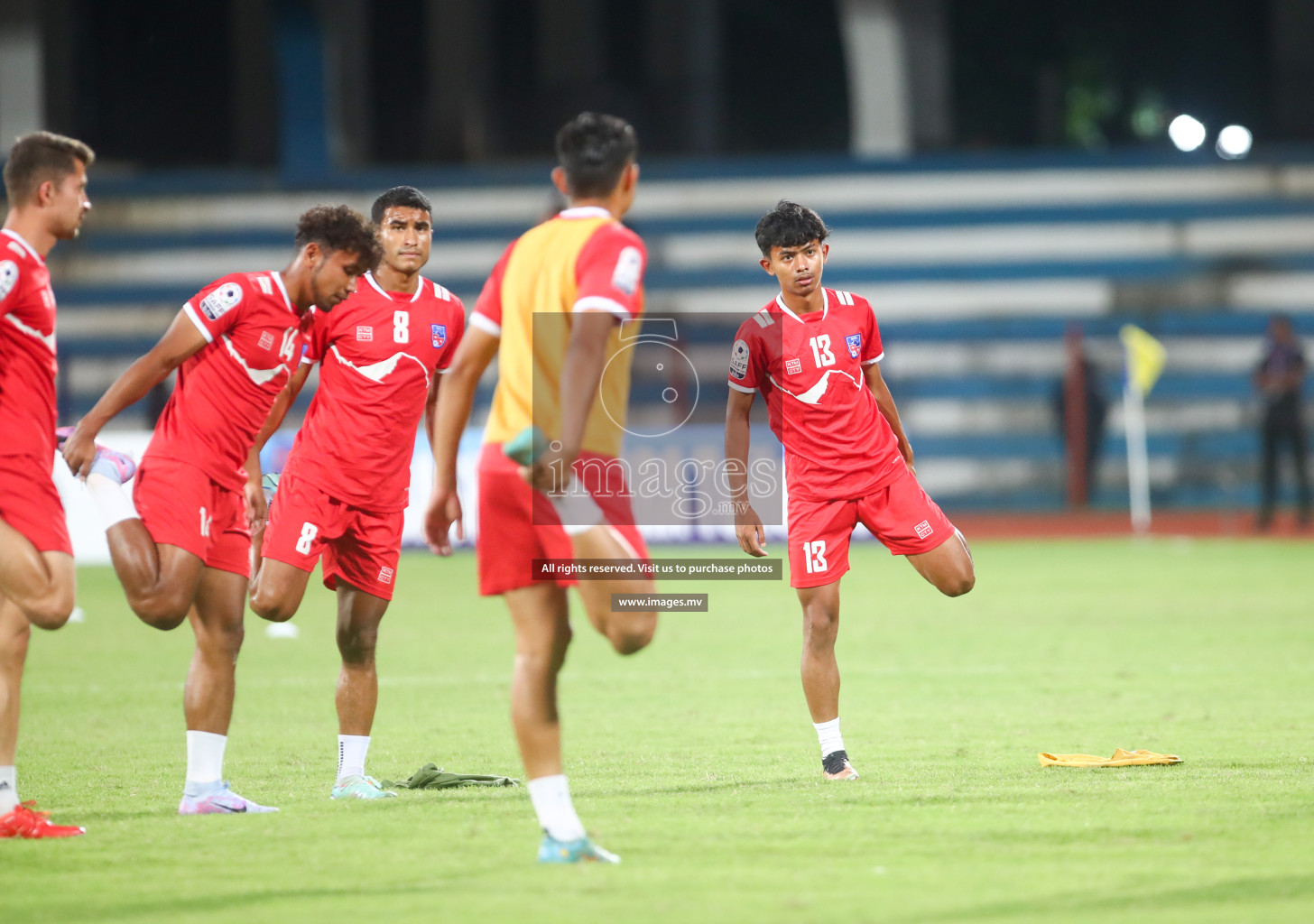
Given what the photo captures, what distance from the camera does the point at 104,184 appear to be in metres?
26.6

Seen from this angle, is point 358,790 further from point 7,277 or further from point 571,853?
Result: point 7,277

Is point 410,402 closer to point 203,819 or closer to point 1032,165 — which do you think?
point 203,819

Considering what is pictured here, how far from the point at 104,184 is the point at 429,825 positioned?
23.7 meters

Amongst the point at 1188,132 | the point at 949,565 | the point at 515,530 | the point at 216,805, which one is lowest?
the point at 216,805

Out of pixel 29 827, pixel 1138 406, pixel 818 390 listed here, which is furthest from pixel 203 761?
pixel 1138 406

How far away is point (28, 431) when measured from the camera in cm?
534

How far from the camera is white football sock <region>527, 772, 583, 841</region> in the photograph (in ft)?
15.3

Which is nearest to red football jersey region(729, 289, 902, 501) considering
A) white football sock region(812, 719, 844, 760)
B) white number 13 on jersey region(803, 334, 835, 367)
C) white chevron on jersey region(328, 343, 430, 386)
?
white number 13 on jersey region(803, 334, 835, 367)

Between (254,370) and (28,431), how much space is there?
870 millimetres

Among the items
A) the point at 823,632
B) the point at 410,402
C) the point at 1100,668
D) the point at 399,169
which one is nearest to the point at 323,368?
the point at 410,402

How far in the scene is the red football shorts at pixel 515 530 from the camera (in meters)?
4.71

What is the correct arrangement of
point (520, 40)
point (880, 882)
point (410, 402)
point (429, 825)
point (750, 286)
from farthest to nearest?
point (520, 40) < point (750, 286) < point (410, 402) < point (429, 825) < point (880, 882)

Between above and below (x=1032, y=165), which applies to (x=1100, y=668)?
below

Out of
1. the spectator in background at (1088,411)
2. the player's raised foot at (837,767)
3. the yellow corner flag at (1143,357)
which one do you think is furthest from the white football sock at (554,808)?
the spectator in background at (1088,411)
